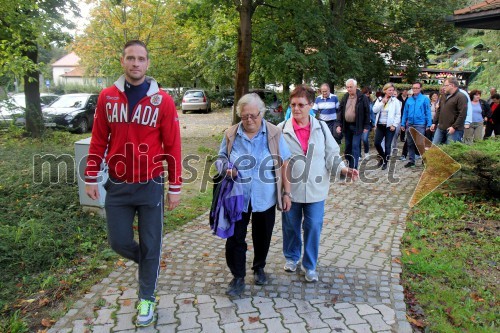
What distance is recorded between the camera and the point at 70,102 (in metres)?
18.1

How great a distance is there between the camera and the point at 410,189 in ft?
26.0

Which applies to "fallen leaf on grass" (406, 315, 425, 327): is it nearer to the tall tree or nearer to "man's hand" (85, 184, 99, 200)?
"man's hand" (85, 184, 99, 200)

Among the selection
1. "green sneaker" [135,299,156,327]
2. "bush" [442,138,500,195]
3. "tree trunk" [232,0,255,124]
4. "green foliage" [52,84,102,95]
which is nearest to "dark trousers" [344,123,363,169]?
"bush" [442,138,500,195]

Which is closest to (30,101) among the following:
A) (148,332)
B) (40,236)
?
(40,236)

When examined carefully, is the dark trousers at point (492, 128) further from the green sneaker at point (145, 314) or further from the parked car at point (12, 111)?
the parked car at point (12, 111)

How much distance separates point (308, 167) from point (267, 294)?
1.25 metres

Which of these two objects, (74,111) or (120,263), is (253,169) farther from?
(74,111)

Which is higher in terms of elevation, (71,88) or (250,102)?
(71,88)

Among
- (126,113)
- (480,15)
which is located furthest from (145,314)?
(480,15)

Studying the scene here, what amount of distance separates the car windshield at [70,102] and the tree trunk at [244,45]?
925 centimetres

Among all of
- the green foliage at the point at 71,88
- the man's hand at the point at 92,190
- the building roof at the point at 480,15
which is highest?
the building roof at the point at 480,15

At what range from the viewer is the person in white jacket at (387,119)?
30.6 feet

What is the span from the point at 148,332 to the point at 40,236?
7.51 ft

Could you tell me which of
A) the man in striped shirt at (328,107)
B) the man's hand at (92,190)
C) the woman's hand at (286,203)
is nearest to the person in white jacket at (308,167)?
the woman's hand at (286,203)
